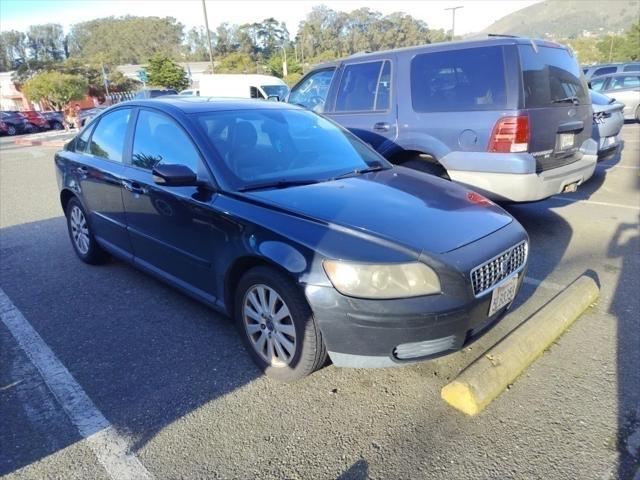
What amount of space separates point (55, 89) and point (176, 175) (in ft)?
154

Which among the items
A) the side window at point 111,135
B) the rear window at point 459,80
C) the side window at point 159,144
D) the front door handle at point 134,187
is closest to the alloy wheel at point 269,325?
the side window at point 159,144

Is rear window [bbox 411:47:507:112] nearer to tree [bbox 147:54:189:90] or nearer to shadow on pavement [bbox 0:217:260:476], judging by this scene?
shadow on pavement [bbox 0:217:260:476]

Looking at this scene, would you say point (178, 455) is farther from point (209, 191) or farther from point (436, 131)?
point (436, 131)

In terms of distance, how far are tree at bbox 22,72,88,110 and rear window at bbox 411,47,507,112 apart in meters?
45.9

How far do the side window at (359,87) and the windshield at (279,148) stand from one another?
1924 mm

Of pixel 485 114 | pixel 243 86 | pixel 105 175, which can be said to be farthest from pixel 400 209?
pixel 243 86

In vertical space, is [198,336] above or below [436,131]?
below

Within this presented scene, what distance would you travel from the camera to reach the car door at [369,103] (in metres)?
5.48

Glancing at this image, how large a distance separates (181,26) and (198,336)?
123109 mm

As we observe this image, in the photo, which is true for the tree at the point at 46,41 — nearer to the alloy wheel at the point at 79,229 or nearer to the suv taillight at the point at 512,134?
the alloy wheel at the point at 79,229

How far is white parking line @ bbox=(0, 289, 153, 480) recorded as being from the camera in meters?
2.25

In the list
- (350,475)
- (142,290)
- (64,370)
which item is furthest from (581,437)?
(142,290)

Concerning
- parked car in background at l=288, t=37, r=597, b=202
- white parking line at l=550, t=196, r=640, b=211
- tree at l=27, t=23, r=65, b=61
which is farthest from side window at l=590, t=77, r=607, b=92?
tree at l=27, t=23, r=65, b=61

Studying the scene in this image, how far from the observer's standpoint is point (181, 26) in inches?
4385
